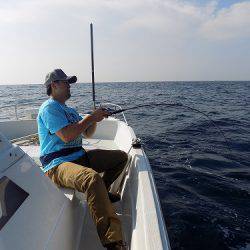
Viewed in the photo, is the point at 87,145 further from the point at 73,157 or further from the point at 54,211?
Result: the point at 54,211

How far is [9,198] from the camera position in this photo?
86.0 inches

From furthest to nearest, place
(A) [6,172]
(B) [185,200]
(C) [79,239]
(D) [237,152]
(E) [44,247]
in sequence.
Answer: (D) [237,152] < (B) [185,200] < (C) [79,239] < (E) [44,247] < (A) [6,172]

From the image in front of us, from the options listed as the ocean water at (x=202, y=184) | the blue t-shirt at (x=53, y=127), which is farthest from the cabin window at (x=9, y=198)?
the ocean water at (x=202, y=184)

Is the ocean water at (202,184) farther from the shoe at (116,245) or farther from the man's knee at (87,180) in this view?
the man's knee at (87,180)

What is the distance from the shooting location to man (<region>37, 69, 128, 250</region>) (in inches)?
116

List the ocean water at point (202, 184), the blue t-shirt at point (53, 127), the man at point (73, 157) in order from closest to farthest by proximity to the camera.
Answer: the man at point (73, 157)
the blue t-shirt at point (53, 127)
the ocean water at point (202, 184)

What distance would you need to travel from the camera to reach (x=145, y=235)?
2.49 m

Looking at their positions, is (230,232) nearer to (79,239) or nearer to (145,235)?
(79,239)

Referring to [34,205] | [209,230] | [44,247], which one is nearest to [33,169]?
[34,205]

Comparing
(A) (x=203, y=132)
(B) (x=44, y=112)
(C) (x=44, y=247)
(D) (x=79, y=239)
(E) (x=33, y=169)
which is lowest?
(A) (x=203, y=132)

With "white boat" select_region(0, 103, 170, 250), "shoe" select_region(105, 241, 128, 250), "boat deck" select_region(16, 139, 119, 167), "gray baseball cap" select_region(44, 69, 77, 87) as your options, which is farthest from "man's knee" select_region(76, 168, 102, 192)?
"boat deck" select_region(16, 139, 119, 167)

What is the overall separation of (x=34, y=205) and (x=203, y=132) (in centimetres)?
1012

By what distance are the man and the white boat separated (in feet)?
0.71

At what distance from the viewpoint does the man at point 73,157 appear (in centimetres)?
296
